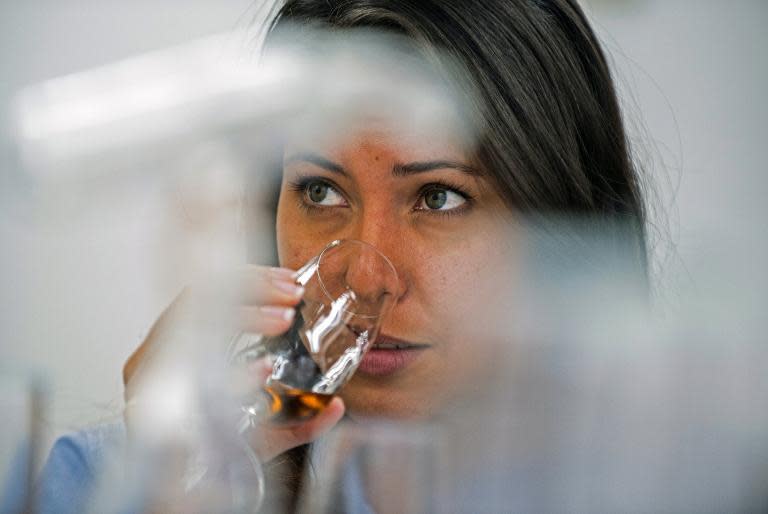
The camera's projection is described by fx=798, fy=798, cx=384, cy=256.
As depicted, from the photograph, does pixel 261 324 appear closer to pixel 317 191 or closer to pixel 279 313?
pixel 279 313

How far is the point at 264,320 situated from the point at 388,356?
0.61 feet

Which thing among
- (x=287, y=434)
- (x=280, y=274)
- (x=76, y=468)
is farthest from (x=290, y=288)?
(x=76, y=468)

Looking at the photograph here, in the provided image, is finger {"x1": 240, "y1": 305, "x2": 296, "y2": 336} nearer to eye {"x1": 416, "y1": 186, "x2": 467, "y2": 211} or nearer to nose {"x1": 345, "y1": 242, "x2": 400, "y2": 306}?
nose {"x1": 345, "y1": 242, "x2": 400, "y2": 306}

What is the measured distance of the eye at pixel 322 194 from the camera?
63 centimetres

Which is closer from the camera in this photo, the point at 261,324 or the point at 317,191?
the point at 261,324

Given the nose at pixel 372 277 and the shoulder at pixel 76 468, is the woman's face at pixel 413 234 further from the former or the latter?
the shoulder at pixel 76 468

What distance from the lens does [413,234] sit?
62 cm

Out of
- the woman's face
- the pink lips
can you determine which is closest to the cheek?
the woman's face

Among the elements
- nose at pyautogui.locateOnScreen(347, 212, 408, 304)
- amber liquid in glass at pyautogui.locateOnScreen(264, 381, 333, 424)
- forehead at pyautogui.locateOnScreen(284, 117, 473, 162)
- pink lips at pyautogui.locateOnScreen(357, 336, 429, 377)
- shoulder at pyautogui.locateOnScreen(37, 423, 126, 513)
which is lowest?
shoulder at pyautogui.locateOnScreen(37, 423, 126, 513)

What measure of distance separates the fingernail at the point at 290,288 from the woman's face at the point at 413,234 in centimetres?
13

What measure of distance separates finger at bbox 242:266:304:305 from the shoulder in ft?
0.85

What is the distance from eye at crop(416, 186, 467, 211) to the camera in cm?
62

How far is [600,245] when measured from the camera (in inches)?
26.5

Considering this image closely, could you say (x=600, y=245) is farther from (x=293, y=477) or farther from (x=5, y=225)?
(x=5, y=225)
